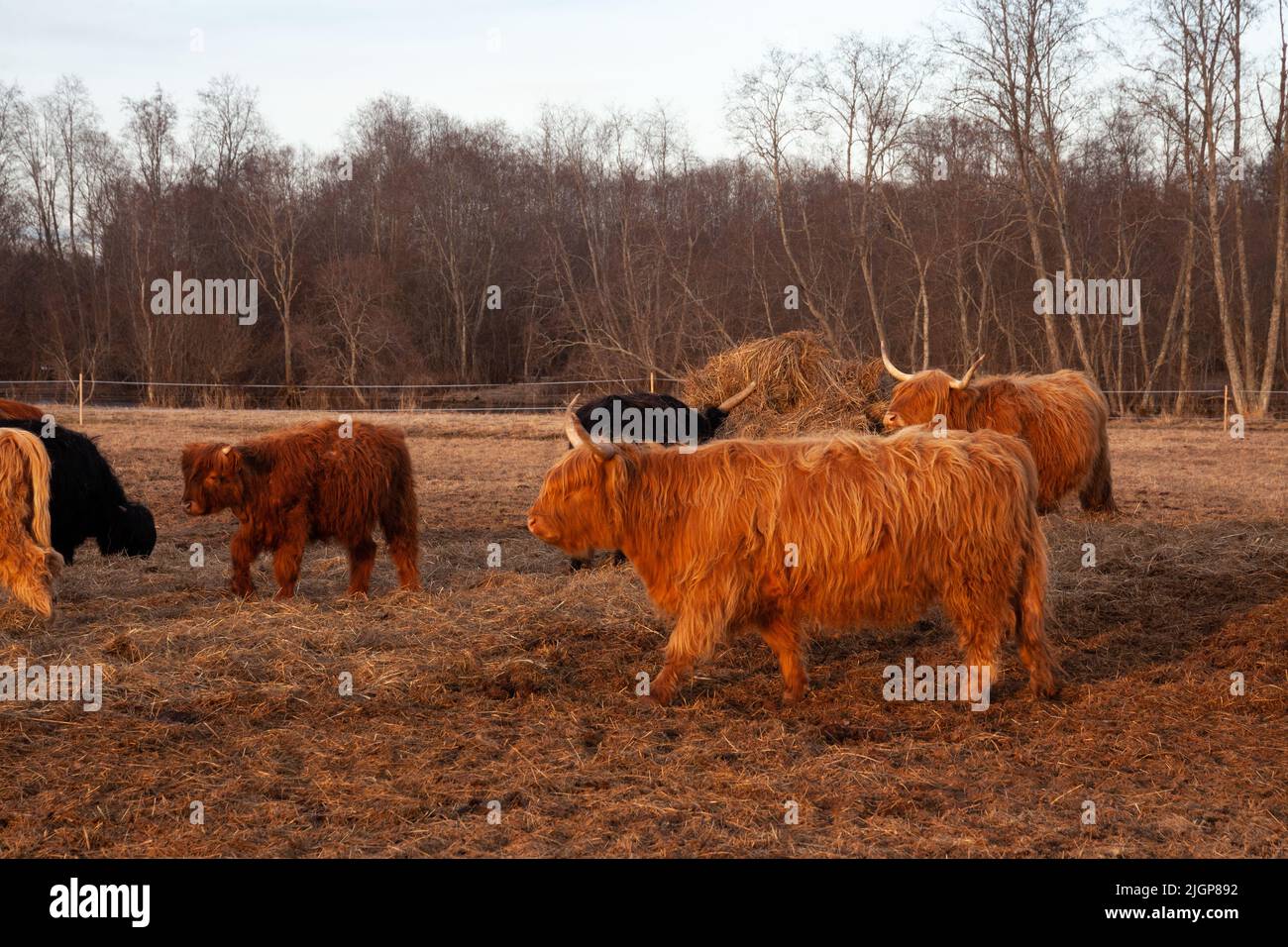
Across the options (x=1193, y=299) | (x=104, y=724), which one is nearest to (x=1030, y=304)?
(x=1193, y=299)

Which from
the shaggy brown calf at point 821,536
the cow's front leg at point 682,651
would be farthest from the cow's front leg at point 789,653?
the cow's front leg at point 682,651

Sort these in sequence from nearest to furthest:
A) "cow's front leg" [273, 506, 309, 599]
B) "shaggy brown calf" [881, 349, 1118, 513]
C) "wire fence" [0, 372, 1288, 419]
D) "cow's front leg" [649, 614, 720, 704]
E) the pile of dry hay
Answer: "cow's front leg" [649, 614, 720, 704] → "cow's front leg" [273, 506, 309, 599] → "shaggy brown calf" [881, 349, 1118, 513] → the pile of dry hay → "wire fence" [0, 372, 1288, 419]

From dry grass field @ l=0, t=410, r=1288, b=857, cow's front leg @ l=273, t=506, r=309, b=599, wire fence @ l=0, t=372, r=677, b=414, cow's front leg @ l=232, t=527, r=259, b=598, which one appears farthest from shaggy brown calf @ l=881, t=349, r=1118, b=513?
wire fence @ l=0, t=372, r=677, b=414

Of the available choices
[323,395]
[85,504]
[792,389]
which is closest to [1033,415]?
[792,389]

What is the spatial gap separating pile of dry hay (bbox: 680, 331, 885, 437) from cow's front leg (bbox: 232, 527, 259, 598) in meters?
5.61

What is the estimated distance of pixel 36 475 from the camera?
6.23 meters

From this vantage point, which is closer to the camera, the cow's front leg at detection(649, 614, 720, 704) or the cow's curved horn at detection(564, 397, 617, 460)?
the cow's front leg at detection(649, 614, 720, 704)

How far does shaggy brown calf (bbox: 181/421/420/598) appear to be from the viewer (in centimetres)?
691

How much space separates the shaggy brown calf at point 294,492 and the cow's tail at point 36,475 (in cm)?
89

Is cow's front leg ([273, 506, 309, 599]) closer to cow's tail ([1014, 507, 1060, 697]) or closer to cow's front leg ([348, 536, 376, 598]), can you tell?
cow's front leg ([348, 536, 376, 598])

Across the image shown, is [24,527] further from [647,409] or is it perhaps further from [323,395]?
[323,395]

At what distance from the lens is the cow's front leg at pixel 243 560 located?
6934 mm

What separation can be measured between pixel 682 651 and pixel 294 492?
3.21m
